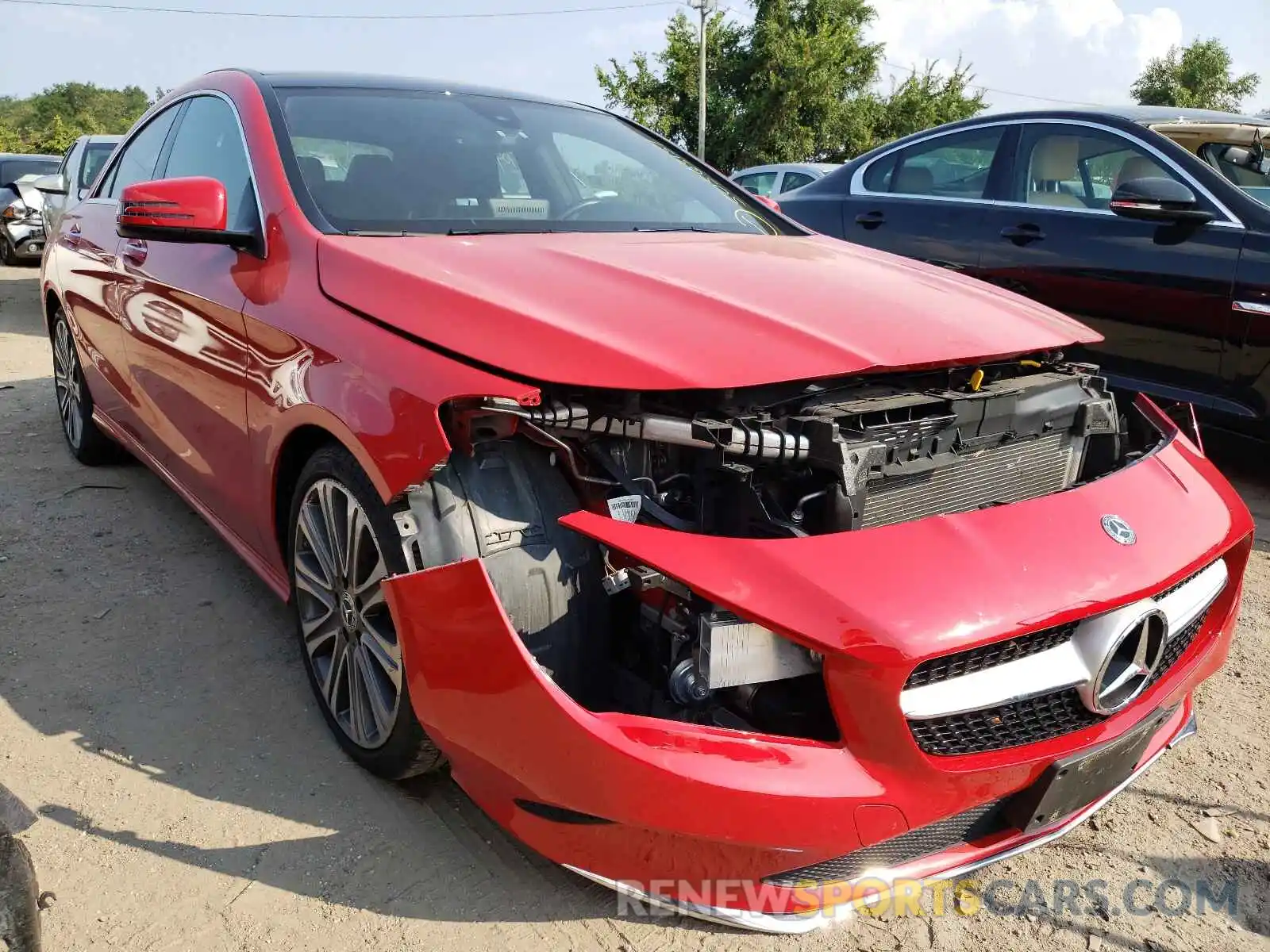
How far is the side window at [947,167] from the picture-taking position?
4.88 m

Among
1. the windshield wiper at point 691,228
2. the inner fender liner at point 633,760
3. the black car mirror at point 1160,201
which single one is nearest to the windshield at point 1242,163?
the black car mirror at point 1160,201

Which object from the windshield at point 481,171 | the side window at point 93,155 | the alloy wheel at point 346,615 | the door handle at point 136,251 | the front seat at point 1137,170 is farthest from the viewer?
the side window at point 93,155

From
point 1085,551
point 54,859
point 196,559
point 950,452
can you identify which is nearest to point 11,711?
point 54,859

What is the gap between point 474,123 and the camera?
3014 mm

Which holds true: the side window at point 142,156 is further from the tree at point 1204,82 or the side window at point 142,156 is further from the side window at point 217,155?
the tree at point 1204,82

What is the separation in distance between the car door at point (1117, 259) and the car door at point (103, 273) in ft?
12.0

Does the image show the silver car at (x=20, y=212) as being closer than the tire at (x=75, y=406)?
No

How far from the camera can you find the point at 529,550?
1816 millimetres

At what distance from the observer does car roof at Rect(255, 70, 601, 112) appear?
2961 mm

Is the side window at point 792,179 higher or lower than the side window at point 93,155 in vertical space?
lower

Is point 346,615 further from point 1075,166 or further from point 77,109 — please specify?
point 77,109

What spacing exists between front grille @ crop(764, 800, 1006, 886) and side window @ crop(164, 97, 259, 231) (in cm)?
202

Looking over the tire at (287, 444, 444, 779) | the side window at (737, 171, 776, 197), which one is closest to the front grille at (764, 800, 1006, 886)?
the tire at (287, 444, 444, 779)

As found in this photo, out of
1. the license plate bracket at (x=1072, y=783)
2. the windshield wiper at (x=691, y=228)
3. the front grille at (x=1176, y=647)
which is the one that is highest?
the windshield wiper at (x=691, y=228)
